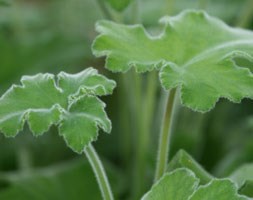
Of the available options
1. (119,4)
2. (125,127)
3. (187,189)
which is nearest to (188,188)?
(187,189)

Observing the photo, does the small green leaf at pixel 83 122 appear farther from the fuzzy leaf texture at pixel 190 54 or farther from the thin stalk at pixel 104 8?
the thin stalk at pixel 104 8

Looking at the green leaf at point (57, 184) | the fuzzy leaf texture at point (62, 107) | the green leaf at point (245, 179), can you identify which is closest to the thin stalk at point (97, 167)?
the fuzzy leaf texture at point (62, 107)

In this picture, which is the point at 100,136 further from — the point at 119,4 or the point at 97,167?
the point at 97,167

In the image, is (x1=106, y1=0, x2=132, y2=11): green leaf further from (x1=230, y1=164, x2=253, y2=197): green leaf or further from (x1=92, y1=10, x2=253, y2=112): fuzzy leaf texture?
(x1=230, y1=164, x2=253, y2=197): green leaf

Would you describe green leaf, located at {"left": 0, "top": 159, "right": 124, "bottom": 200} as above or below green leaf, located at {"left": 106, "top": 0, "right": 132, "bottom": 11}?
below

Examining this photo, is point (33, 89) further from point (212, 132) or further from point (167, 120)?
point (212, 132)

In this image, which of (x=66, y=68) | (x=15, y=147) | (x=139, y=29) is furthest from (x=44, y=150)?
(x=139, y=29)

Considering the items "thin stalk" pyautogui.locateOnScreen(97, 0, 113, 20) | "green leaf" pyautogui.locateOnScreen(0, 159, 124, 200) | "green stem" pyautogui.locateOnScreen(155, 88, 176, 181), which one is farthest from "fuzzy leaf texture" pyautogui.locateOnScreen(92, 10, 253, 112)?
"green leaf" pyautogui.locateOnScreen(0, 159, 124, 200)

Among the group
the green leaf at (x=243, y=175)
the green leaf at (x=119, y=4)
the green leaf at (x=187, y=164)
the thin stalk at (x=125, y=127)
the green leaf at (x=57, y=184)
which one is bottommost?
the thin stalk at (x=125, y=127)
